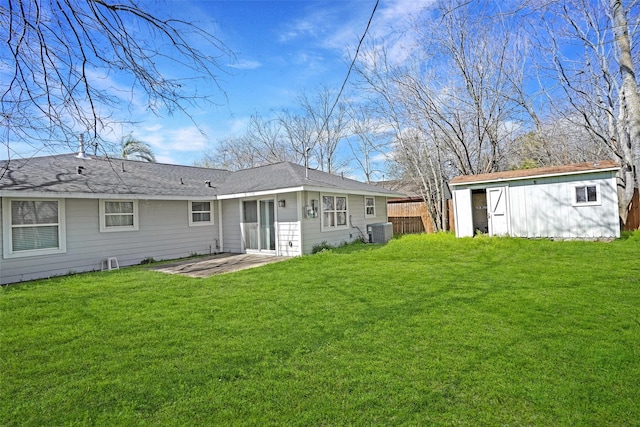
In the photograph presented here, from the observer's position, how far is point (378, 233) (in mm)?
13367

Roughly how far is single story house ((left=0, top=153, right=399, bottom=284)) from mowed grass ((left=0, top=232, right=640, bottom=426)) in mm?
2352

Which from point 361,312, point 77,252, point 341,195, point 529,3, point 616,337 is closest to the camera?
point 616,337

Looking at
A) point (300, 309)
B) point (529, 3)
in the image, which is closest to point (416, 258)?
point (300, 309)

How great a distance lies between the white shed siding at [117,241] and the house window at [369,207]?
6079 mm

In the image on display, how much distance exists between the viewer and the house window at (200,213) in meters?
11.3

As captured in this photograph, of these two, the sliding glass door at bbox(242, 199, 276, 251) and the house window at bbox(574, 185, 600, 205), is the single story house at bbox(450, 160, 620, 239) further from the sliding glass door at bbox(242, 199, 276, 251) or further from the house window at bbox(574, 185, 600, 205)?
the sliding glass door at bbox(242, 199, 276, 251)

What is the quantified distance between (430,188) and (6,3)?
1612 cm

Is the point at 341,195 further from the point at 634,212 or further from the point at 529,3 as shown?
the point at 634,212

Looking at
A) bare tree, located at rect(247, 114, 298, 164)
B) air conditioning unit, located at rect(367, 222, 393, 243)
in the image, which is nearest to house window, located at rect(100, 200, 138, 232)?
air conditioning unit, located at rect(367, 222, 393, 243)

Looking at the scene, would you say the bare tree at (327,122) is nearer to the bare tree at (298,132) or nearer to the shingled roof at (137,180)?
the bare tree at (298,132)

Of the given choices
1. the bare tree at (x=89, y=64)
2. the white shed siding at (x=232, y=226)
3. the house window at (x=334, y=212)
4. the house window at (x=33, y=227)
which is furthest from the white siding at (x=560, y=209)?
the house window at (x=33, y=227)

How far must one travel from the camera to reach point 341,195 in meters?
12.3

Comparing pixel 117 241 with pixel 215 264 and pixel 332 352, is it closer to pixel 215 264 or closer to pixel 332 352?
pixel 215 264

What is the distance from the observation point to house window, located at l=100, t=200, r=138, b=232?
29.8ft
